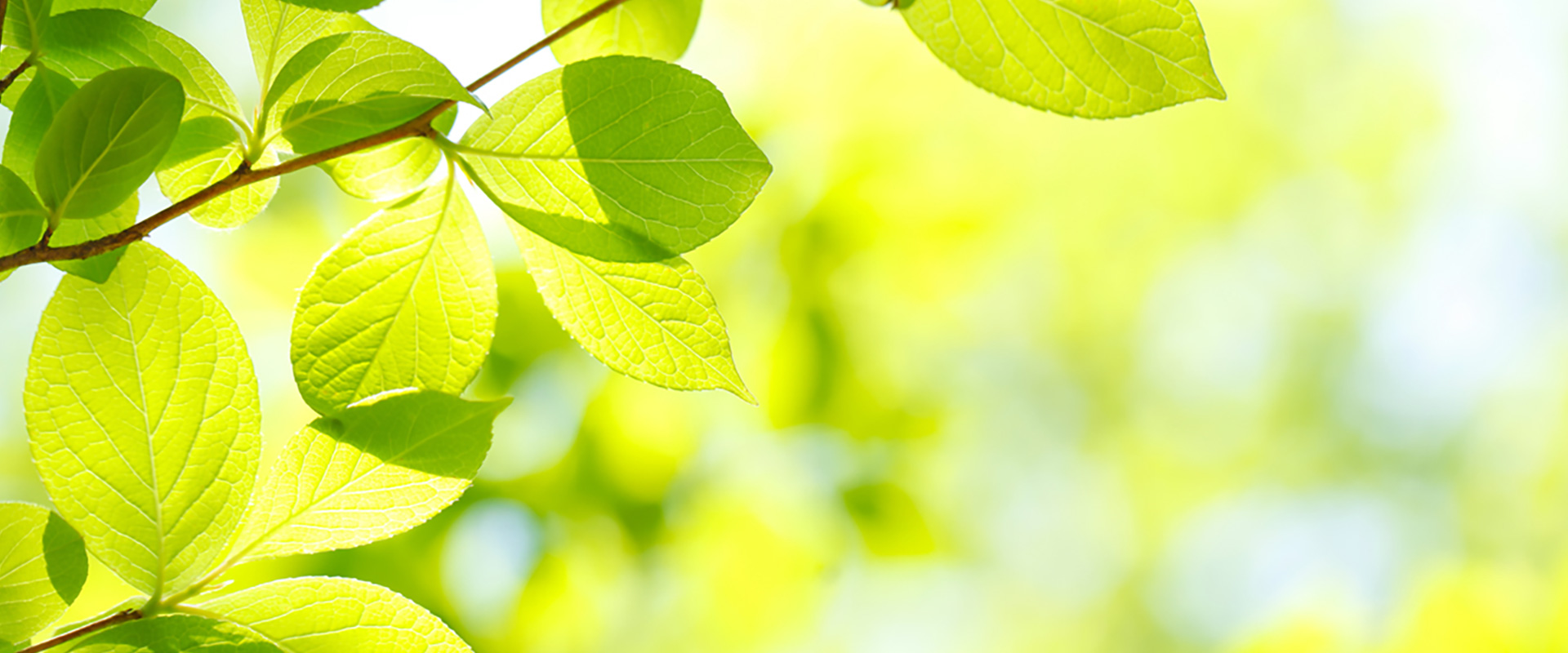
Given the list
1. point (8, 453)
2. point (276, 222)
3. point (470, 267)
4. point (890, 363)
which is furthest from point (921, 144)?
point (470, 267)

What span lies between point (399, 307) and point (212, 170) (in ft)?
0.20

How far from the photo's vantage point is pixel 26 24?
0.22m

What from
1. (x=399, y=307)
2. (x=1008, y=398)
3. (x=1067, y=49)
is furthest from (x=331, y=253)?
(x=1008, y=398)

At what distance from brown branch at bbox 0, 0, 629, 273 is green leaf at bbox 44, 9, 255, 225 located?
0.02 m

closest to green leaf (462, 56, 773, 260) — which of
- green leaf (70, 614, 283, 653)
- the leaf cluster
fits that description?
the leaf cluster

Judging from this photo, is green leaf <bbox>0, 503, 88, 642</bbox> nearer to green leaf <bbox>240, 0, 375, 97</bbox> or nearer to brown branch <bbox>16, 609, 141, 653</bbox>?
brown branch <bbox>16, 609, 141, 653</bbox>

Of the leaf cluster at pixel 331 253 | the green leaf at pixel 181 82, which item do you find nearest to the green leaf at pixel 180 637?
the leaf cluster at pixel 331 253

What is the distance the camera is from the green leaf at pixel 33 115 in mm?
233

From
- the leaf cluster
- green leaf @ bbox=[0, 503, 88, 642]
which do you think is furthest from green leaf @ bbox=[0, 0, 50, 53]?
green leaf @ bbox=[0, 503, 88, 642]

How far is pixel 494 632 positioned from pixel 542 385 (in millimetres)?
266

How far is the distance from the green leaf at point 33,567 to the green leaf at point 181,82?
0.27ft

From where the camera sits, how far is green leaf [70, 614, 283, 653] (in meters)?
0.21

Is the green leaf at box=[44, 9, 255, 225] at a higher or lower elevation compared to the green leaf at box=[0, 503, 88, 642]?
higher

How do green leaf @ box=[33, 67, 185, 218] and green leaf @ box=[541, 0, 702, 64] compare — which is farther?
green leaf @ box=[541, 0, 702, 64]
